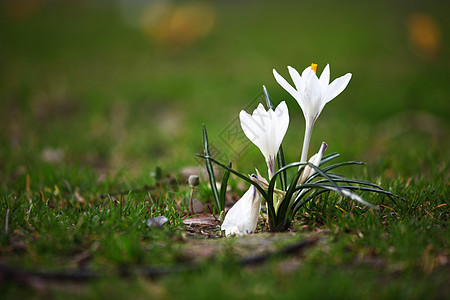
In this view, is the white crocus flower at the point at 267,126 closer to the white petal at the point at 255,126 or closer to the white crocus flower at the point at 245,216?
the white petal at the point at 255,126

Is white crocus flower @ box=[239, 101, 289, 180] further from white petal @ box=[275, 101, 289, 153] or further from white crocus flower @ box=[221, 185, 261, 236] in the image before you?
white crocus flower @ box=[221, 185, 261, 236]

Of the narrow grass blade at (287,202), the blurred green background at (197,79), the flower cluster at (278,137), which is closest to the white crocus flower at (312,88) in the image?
the flower cluster at (278,137)

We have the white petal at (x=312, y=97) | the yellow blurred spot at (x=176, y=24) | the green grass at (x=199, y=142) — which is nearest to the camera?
the green grass at (x=199, y=142)

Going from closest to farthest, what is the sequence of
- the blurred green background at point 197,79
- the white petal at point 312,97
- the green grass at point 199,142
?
the green grass at point 199,142
the white petal at point 312,97
the blurred green background at point 197,79

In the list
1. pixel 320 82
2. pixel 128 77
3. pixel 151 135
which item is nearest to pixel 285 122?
pixel 320 82

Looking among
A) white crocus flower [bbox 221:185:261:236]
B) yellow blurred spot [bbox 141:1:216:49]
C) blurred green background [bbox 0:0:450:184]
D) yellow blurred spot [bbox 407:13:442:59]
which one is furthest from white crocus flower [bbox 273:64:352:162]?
yellow blurred spot [bbox 141:1:216:49]

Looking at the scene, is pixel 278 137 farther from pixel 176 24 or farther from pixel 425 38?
pixel 176 24
